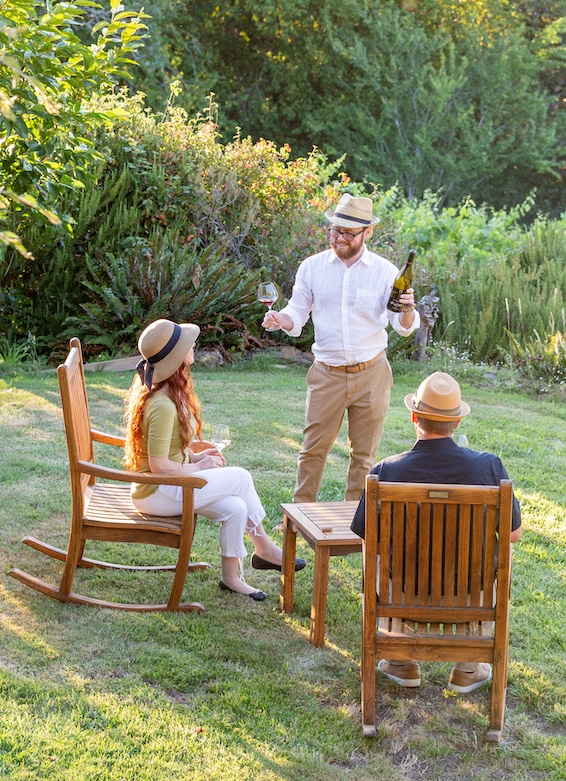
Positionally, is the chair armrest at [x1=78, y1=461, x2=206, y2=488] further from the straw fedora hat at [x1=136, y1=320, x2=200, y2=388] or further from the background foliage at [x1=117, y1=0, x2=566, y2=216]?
the background foliage at [x1=117, y1=0, x2=566, y2=216]

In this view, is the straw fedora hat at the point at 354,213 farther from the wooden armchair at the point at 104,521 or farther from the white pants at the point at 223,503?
the wooden armchair at the point at 104,521

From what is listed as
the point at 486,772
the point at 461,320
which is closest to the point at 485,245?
the point at 461,320

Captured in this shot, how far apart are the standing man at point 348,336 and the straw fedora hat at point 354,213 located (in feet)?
0.07

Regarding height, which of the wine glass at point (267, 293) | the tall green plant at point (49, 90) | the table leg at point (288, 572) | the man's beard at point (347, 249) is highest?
the tall green plant at point (49, 90)

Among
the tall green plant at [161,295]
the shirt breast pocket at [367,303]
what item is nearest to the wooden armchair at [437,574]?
the shirt breast pocket at [367,303]

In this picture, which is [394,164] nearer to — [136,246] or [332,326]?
[136,246]

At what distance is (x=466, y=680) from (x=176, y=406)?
181 cm

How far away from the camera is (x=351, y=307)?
543cm

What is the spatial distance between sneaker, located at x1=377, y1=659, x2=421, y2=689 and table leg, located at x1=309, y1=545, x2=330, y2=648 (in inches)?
15.8

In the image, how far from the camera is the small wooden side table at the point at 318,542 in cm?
430

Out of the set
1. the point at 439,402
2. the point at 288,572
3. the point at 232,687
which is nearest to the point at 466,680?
the point at 232,687

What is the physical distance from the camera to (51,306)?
1112 centimetres

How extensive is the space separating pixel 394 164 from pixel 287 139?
364 cm

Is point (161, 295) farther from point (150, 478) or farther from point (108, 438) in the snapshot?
point (150, 478)
